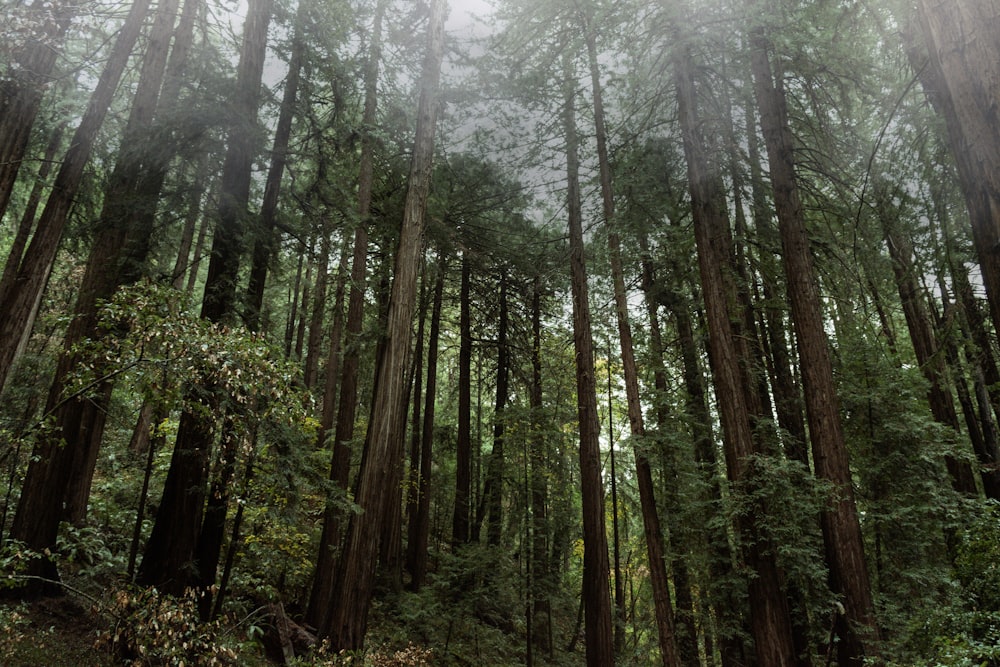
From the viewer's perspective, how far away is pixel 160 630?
16.6 ft

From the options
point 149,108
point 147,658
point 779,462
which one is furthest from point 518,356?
point 147,658

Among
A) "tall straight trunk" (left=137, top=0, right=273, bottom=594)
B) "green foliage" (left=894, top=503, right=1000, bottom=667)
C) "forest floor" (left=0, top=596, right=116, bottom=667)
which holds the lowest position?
"forest floor" (left=0, top=596, right=116, bottom=667)

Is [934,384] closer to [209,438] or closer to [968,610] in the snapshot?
[968,610]

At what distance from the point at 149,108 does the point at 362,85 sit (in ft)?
18.4

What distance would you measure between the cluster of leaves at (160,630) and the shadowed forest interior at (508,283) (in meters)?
0.09

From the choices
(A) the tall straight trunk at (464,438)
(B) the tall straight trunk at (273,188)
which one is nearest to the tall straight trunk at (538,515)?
(A) the tall straight trunk at (464,438)

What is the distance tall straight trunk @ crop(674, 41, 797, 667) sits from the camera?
25.4 ft

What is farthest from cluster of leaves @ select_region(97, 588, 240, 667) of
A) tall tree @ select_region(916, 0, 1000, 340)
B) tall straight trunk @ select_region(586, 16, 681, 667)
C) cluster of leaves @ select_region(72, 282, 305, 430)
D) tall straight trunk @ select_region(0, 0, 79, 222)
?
tall tree @ select_region(916, 0, 1000, 340)

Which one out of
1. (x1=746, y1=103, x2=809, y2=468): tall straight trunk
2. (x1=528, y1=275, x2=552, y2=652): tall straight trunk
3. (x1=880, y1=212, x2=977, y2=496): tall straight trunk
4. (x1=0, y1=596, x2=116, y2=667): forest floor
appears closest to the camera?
(x1=0, y1=596, x2=116, y2=667): forest floor

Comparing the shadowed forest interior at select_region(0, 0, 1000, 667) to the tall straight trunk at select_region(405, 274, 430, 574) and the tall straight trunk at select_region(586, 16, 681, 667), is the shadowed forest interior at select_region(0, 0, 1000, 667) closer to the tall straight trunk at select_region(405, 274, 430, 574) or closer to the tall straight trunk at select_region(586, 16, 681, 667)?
the tall straight trunk at select_region(586, 16, 681, 667)

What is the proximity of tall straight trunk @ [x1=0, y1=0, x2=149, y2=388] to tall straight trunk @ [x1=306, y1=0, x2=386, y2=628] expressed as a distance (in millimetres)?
4149

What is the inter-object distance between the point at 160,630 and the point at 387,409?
134 inches

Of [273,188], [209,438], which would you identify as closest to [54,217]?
[273,188]

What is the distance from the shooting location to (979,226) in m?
3.85
